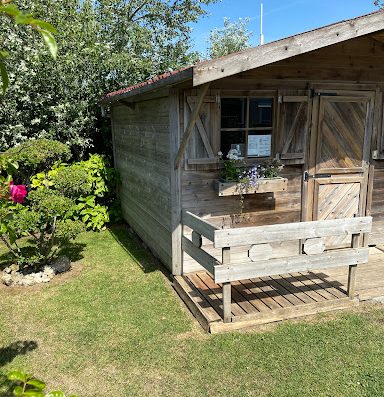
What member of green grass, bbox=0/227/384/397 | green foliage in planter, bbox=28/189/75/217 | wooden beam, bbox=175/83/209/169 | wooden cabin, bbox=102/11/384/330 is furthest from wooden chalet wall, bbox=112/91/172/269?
green foliage in planter, bbox=28/189/75/217

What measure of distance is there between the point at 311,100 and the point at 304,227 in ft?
6.71

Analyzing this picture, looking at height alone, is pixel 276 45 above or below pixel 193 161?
above

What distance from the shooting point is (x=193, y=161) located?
15.6 ft

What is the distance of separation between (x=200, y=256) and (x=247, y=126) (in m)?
1.81

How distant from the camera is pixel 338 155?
5.48 meters

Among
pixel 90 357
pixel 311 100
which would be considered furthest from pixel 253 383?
pixel 311 100

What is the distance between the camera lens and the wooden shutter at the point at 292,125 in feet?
16.5

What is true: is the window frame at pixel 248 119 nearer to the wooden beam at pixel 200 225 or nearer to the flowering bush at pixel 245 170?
the flowering bush at pixel 245 170

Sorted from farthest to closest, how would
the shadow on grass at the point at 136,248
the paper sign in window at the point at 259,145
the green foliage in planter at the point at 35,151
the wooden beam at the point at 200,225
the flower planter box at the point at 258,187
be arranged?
the shadow on grass at the point at 136,248, the green foliage in planter at the point at 35,151, the paper sign in window at the point at 259,145, the flower planter box at the point at 258,187, the wooden beam at the point at 200,225

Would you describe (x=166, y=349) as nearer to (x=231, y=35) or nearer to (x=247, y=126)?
(x=247, y=126)

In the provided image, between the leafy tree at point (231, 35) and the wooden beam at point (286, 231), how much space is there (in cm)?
2500

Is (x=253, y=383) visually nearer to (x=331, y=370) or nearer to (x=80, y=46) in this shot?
(x=331, y=370)

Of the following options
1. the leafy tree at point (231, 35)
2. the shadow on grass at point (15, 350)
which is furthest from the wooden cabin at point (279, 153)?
the leafy tree at point (231, 35)

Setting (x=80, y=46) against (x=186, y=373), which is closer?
(x=186, y=373)
